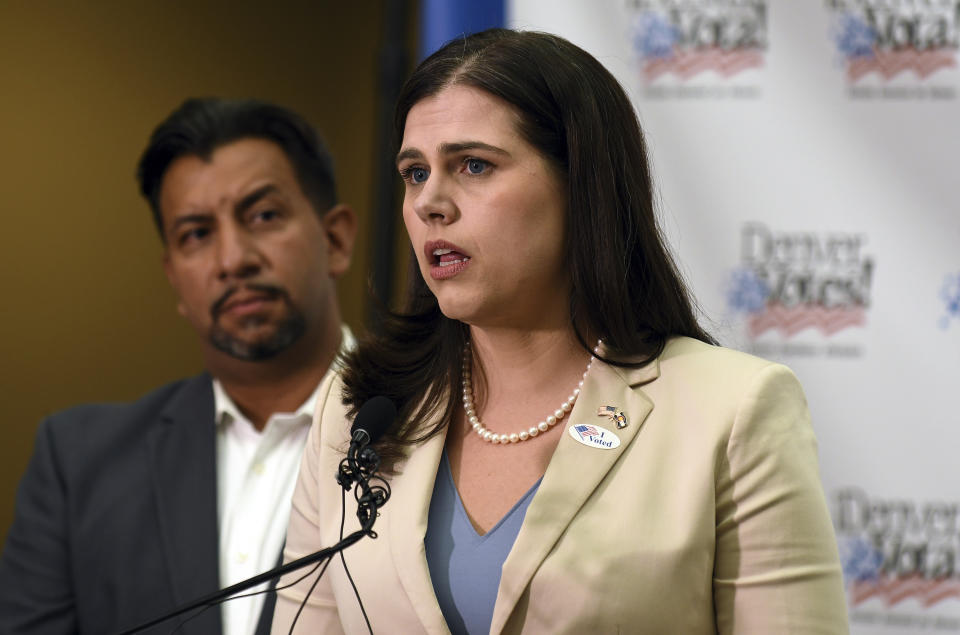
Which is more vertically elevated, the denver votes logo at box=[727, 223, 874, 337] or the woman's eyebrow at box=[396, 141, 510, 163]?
the woman's eyebrow at box=[396, 141, 510, 163]

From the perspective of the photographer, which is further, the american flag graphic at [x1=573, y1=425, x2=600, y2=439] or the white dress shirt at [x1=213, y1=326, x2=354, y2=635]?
the white dress shirt at [x1=213, y1=326, x2=354, y2=635]

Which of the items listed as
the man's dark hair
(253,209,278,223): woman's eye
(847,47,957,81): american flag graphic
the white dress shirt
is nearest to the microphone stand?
the white dress shirt

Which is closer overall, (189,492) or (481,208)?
(481,208)

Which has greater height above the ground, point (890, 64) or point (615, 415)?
point (890, 64)

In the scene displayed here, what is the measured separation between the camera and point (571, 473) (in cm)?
Result: 154

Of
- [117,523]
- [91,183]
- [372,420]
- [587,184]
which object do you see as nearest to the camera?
[372,420]

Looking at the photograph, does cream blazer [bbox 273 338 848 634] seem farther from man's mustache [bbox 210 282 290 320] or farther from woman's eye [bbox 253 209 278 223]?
woman's eye [bbox 253 209 278 223]

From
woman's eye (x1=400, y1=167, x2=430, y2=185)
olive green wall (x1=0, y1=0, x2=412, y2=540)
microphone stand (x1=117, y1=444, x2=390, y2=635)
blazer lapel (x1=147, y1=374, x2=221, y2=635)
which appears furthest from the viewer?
olive green wall (x1=0, y1=0, x2=412, y2=540)

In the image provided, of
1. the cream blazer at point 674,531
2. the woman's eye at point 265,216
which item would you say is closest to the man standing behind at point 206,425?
the woman's eye at point 265,216

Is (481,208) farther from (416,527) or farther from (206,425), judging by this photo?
(206,425)

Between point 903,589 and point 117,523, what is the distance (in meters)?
1.80

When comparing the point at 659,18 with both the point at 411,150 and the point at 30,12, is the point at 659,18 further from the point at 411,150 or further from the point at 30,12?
the point at 30,12

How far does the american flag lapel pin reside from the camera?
1.58 m

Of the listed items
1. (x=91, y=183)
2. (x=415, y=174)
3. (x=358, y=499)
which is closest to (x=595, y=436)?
(x=358, y=499)
